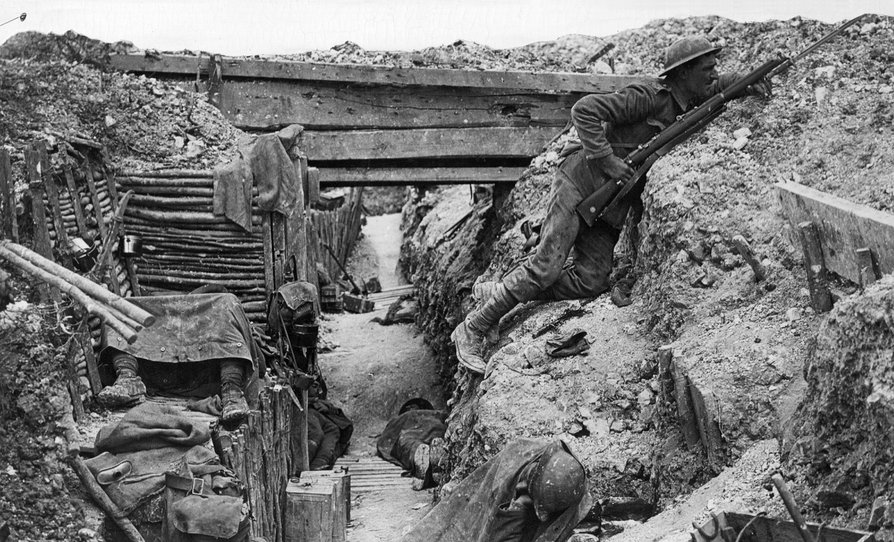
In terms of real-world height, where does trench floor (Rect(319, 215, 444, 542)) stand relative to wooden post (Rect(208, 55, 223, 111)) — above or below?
below

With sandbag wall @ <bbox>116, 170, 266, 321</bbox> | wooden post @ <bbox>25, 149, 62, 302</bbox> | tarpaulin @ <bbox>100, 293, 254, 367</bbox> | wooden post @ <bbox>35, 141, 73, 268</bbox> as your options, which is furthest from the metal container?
wooden post @ <bbox>25, 149, 62, 302</bbox>

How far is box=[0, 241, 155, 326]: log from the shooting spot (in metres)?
6.36

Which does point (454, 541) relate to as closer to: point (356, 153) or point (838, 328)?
point (838, 328)

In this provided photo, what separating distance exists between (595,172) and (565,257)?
0.80m

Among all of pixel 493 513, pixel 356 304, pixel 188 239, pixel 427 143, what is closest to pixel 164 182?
pixel 188 239

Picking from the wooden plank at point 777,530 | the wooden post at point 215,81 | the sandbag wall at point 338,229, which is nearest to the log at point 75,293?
the wooden plank at point 777,530

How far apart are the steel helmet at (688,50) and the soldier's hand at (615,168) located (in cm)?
91

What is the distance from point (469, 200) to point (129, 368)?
37.7ft

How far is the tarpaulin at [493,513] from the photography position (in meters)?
6.88

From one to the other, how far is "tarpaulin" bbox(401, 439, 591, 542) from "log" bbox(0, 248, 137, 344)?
201 centimetres

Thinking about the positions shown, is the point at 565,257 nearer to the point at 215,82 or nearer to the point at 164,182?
the point at 164,182

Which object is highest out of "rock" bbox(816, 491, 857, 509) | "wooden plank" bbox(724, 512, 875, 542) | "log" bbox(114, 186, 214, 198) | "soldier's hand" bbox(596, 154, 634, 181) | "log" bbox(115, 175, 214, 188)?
"soldier's hand" bbox(596, 154, 634, 181)

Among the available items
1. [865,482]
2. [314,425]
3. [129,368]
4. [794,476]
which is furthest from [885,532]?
[314,425]

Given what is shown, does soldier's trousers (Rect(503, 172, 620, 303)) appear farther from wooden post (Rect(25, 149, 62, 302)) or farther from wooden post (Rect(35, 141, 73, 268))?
wooden post (Rect(25, 149, 62, 302))
